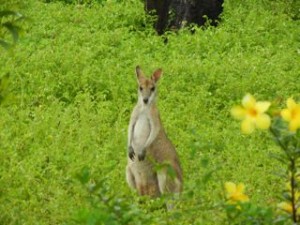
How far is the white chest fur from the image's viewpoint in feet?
22.4

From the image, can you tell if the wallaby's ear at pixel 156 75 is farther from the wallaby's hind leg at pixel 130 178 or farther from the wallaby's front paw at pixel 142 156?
the wallaby's hind leg at pixel 130 178

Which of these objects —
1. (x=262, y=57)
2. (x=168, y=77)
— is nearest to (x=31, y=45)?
(x=168, y=77)

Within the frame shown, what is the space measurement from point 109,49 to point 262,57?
1.84 metres

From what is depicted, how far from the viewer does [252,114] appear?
2926 millimetres

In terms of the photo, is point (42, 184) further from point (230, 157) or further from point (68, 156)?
point (230, 157)

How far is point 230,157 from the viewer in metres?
7.72

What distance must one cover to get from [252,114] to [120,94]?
6.22 m

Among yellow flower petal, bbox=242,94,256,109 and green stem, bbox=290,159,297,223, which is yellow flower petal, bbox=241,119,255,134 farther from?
green stem, bbox=290,159,297,223

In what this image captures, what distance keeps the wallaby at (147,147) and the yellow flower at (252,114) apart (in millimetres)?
3737

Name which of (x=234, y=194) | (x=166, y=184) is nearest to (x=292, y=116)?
(x=234, y=194)

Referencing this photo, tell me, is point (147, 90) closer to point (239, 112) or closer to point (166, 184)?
point (166, 184)

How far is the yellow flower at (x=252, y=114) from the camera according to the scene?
2.88 m

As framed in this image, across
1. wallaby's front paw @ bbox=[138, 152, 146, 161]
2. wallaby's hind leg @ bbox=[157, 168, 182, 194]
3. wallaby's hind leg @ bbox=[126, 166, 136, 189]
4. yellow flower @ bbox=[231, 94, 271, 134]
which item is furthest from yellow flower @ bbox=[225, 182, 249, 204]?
wallaby's hind leg @ bbox=[126, 166, 136, 189]

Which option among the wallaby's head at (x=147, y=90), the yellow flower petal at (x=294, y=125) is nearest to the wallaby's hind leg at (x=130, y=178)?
the wallaby's head at (x=147, y=90)
